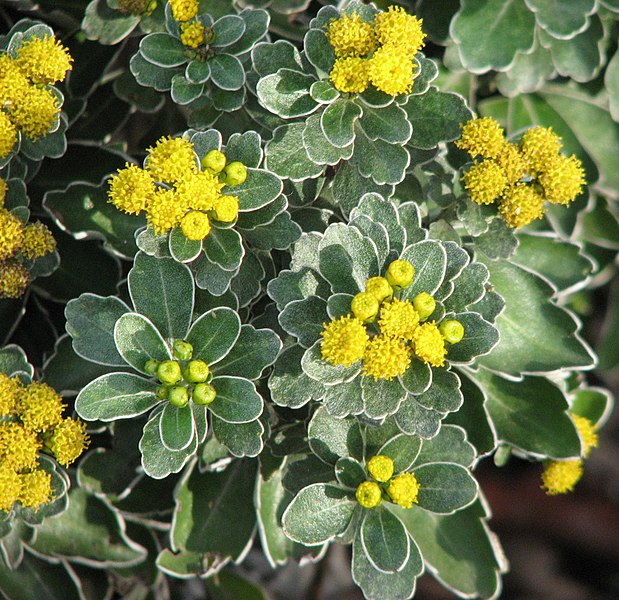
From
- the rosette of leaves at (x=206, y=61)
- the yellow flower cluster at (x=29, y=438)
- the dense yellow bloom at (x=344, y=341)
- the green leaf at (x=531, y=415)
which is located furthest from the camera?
the green leaf at (x=531, y=415)

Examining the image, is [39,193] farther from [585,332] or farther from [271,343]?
[585,332]

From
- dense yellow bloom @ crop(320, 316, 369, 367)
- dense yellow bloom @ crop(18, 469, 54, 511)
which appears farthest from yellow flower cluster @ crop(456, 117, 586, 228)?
dense yellow bloom @ crop(18, 469, 54, 511)

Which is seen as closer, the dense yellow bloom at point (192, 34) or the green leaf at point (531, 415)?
the dense yellow bloom at point (192, 34)

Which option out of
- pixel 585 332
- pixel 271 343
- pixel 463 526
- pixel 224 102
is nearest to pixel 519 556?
pixel 585 332

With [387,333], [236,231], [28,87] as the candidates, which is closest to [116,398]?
[236,231]

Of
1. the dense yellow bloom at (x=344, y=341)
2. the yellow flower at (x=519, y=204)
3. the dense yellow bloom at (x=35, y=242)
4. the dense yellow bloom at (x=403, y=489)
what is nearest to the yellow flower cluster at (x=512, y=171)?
the yellow flower at (x=519, y=204)

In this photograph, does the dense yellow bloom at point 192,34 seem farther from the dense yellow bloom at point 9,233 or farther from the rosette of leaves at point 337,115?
the dense yellow bloom at point 9,233

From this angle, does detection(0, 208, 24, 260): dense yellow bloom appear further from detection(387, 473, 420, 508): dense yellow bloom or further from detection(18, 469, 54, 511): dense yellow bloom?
detection(387, 473, 420, 508): dense yellow bloom
